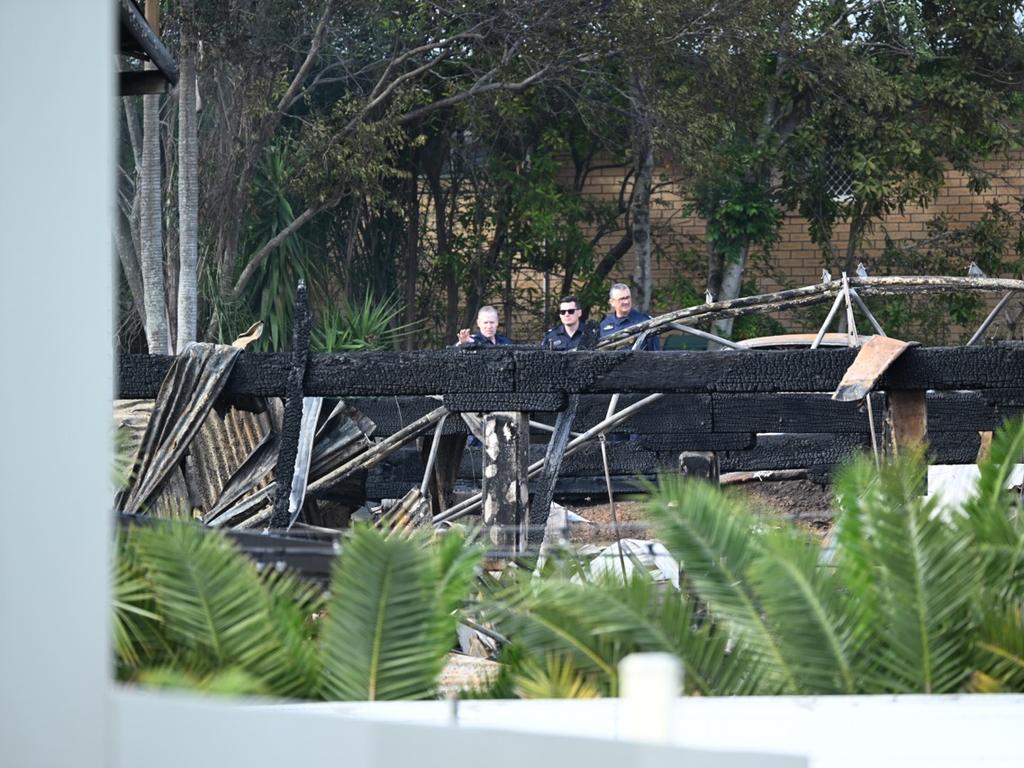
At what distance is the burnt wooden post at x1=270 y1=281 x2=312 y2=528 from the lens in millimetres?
9141

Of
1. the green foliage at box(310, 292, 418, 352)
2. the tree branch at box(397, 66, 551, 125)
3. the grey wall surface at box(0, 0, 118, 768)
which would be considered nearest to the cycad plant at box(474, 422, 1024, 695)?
the grey wall surface at box(0, 0, 118, 768)

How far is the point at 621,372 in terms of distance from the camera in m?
8.60

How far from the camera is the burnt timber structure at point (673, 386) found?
27.7ft

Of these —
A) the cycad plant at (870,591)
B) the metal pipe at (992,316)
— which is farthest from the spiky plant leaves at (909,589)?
the metal pipe at (992,316)

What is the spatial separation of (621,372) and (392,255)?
1215 cm

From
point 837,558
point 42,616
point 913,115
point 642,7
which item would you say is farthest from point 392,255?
point 42,616

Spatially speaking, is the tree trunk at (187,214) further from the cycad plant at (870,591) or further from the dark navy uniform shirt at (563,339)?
the cycad plant at (870,591)

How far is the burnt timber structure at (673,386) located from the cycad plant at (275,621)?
4037 mm

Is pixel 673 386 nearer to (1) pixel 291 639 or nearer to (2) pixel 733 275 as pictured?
(1) pixel 291 639

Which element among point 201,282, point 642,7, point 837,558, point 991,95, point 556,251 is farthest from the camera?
point 556,251

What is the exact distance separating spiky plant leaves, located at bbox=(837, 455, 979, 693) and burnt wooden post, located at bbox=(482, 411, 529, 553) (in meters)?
4.09

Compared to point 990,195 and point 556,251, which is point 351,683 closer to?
point 556,251

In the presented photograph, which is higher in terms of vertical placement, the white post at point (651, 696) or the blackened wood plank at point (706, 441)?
the white post at point (651, 696)

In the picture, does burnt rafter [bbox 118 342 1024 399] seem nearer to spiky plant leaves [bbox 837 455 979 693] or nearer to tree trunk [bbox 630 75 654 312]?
spiky plant leaves [bbox 837 455 979 693]
